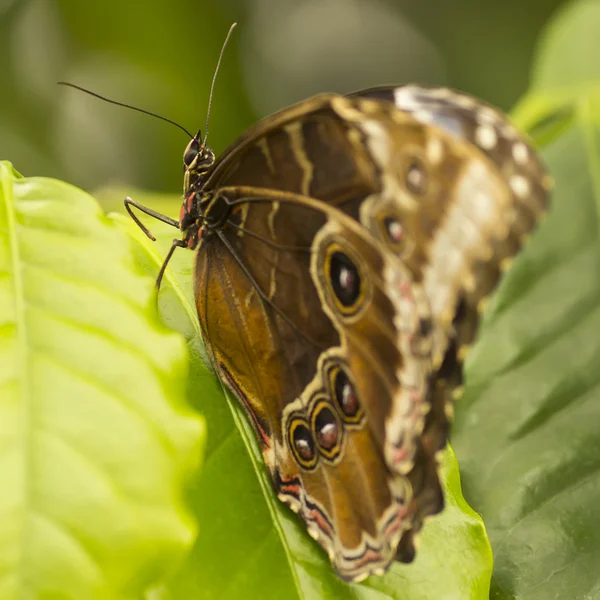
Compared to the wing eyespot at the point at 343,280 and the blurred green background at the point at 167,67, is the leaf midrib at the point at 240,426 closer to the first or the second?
the wing eyespot at the point at 343,280

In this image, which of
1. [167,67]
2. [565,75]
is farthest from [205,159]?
[167,67]

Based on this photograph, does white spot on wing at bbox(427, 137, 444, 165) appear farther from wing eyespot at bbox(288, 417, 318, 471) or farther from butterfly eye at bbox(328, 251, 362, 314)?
wing eyespot at bbox(288, 417, 318, 471)

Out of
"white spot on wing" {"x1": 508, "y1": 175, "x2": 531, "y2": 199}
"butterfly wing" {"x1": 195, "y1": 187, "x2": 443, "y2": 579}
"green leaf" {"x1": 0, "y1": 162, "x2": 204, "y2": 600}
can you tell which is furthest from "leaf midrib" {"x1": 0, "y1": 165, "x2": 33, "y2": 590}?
"white spot on wing" {"x1": 508, "y1": 175, "x2": 531, "y2": 199}

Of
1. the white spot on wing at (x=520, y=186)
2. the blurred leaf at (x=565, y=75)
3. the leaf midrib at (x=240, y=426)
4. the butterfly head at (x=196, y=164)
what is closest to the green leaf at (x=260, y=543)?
the leaf midrib at (x=240, y=426)

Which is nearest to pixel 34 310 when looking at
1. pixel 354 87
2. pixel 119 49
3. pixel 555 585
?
pixel 555 585

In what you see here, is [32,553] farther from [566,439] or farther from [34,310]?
[566,439]

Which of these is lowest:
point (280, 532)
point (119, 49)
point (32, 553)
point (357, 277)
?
point (119, 49)

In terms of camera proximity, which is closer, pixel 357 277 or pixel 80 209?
pixel 80 209
